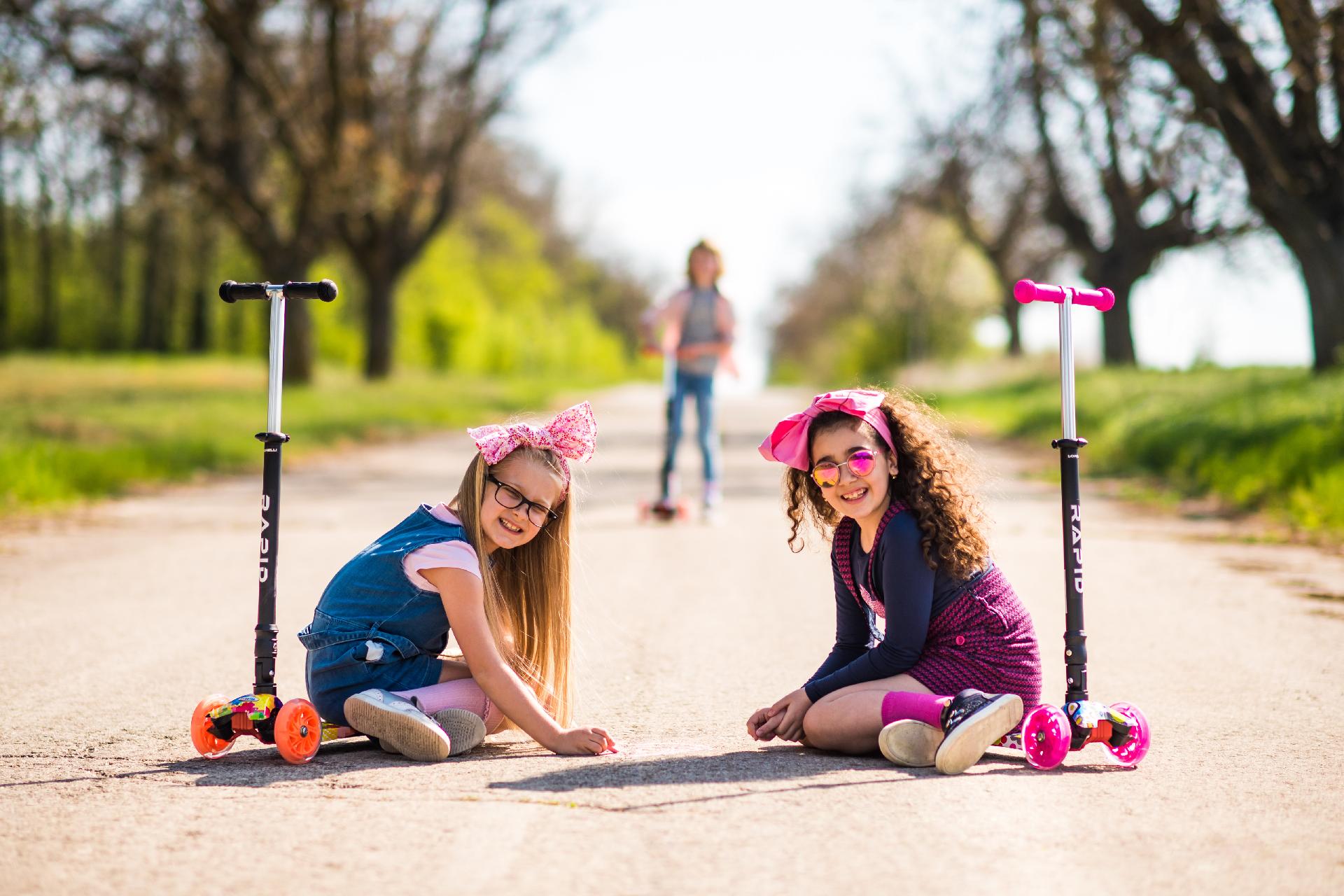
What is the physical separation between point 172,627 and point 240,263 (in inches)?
1943

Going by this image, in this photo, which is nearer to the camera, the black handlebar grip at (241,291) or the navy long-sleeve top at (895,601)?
the navy long-sleeve top at (895,601)

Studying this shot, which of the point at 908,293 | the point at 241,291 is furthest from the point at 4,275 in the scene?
the point at 241,291

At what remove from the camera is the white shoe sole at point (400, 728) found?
3.96 metres

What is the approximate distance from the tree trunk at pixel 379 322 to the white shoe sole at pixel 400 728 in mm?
28267

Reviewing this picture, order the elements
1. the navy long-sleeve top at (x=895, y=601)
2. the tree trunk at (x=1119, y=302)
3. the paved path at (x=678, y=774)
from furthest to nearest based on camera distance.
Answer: the tree trunk at (x=1119, y=302)
the navy long-sleeve top at (x=895, y=601)
the paved path at (x=678, y=774)

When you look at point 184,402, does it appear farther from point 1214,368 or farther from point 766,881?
point 766,881

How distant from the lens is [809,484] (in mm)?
4457

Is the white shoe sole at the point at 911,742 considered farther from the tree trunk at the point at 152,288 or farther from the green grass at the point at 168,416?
the tree trunk at the point at 152,288

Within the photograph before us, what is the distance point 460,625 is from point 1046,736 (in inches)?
66.4

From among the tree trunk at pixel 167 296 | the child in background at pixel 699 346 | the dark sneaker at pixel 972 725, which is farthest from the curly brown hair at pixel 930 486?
the tree trunk at pixel 167 296

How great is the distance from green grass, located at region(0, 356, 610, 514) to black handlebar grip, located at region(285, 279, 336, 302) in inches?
304

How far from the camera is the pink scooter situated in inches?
155

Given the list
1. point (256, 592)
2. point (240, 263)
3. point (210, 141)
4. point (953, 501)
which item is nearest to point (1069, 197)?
point (210, 141)

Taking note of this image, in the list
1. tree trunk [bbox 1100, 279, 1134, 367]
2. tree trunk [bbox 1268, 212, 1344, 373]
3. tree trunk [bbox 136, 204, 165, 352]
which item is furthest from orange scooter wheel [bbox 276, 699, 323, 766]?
tree trunk [bbox 136, 204, 165, 352]
